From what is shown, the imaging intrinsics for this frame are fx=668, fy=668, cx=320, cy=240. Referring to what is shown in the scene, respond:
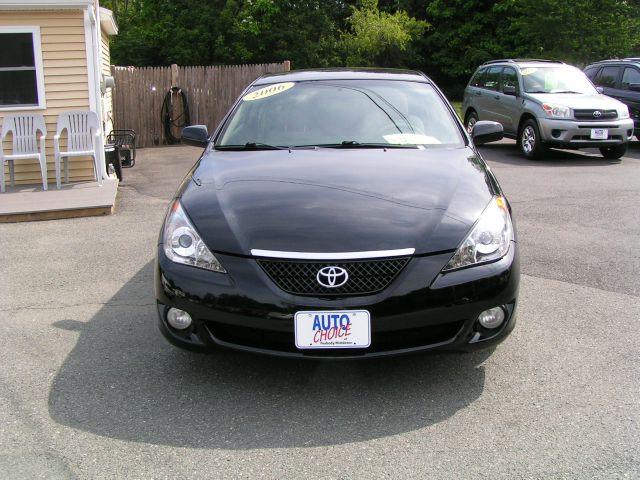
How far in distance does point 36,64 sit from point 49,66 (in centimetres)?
18

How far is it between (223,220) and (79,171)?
7529 millimetres

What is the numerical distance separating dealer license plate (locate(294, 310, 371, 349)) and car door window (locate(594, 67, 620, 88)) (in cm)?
1294

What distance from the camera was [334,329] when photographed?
297 centimetres

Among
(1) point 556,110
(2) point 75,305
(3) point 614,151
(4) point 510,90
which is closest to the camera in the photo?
(2) point 75,305

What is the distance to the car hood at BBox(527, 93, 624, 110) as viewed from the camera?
11.6 metres

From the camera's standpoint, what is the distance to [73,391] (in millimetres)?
3318

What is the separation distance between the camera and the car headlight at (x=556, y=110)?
11.6m

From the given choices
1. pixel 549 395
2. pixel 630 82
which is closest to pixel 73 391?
pixel 549 395

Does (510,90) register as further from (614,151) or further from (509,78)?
(614,151)

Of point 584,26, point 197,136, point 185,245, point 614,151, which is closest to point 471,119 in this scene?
point 614,151

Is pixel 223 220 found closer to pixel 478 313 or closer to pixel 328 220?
pixel 328 220

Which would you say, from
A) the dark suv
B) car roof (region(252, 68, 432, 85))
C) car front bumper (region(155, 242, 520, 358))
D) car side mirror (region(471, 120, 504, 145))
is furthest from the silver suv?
car front bumper (region(155, 242, 520, 358))

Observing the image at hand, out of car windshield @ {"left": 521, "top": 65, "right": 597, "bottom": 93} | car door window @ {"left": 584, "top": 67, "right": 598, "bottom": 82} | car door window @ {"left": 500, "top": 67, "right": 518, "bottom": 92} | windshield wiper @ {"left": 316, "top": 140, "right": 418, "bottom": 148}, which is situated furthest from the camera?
car door window @ {"left": 584, "top": 67, "right": 598, "bottom": 82}

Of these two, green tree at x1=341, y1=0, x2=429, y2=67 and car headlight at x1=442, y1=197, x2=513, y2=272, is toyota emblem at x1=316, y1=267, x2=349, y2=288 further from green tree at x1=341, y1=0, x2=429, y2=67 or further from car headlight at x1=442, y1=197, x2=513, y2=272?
green tree at x1=341, y1=0, x2=429, y2=67
